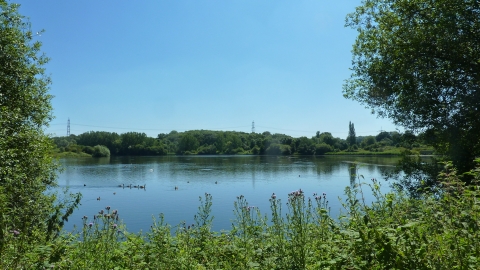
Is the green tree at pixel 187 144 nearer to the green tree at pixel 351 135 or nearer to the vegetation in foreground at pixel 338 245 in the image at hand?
the green tree at pixel 351 135

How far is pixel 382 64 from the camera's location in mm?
10453

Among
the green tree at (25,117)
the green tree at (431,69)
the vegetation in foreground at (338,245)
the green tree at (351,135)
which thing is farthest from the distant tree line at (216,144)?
the vegetation in foreground at (338,245)

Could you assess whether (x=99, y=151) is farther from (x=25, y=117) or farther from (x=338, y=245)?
(x=338, y=245)

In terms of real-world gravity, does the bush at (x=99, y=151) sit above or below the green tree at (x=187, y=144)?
below

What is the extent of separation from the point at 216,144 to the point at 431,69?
393ft

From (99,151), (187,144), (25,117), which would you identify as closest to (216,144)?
(187,144)

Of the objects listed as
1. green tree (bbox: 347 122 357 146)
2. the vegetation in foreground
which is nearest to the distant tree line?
green tree (bbox: 347 122 357 146)

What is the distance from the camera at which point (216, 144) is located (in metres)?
128

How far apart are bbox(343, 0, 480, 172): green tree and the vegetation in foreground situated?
20.2ft

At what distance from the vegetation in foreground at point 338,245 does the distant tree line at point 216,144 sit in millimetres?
87539

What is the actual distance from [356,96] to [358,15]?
9.03 ft

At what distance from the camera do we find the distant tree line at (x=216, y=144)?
4112 inches

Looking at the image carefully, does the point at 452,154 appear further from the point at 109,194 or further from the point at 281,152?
the point at 281,152

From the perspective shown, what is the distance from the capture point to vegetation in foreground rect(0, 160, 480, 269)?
237 centimetres
